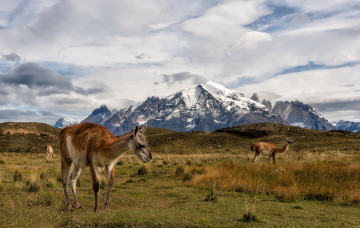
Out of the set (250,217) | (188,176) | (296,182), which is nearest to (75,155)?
(250,217)

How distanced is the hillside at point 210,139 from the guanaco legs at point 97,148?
44910mm

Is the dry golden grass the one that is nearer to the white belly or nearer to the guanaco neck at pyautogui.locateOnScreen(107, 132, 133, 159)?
the guanaco neck at pyautogui.locateOnScreen(107, 132, 133, 159)

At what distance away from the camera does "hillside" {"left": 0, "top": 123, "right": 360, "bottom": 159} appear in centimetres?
5525

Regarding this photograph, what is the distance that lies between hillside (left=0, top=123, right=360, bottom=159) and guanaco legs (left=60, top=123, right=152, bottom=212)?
44.9 metres

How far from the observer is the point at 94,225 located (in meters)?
6.90

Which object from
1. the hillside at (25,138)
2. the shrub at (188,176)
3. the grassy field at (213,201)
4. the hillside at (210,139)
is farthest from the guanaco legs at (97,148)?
the hillside at (25,138)

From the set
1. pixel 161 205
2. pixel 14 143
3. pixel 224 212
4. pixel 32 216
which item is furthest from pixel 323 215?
pixel 14 143

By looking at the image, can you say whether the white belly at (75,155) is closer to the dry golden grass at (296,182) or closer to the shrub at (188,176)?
the dry golden grass at (296,182)

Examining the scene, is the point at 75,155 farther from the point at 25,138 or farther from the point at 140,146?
the point at 25,138

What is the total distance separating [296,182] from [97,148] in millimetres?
9814

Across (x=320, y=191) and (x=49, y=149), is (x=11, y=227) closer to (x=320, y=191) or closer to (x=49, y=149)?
(x=320, y=191)

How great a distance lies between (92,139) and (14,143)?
60.6 meters

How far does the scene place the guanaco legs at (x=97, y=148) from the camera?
8.60 m

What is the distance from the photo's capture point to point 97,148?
346 inches
